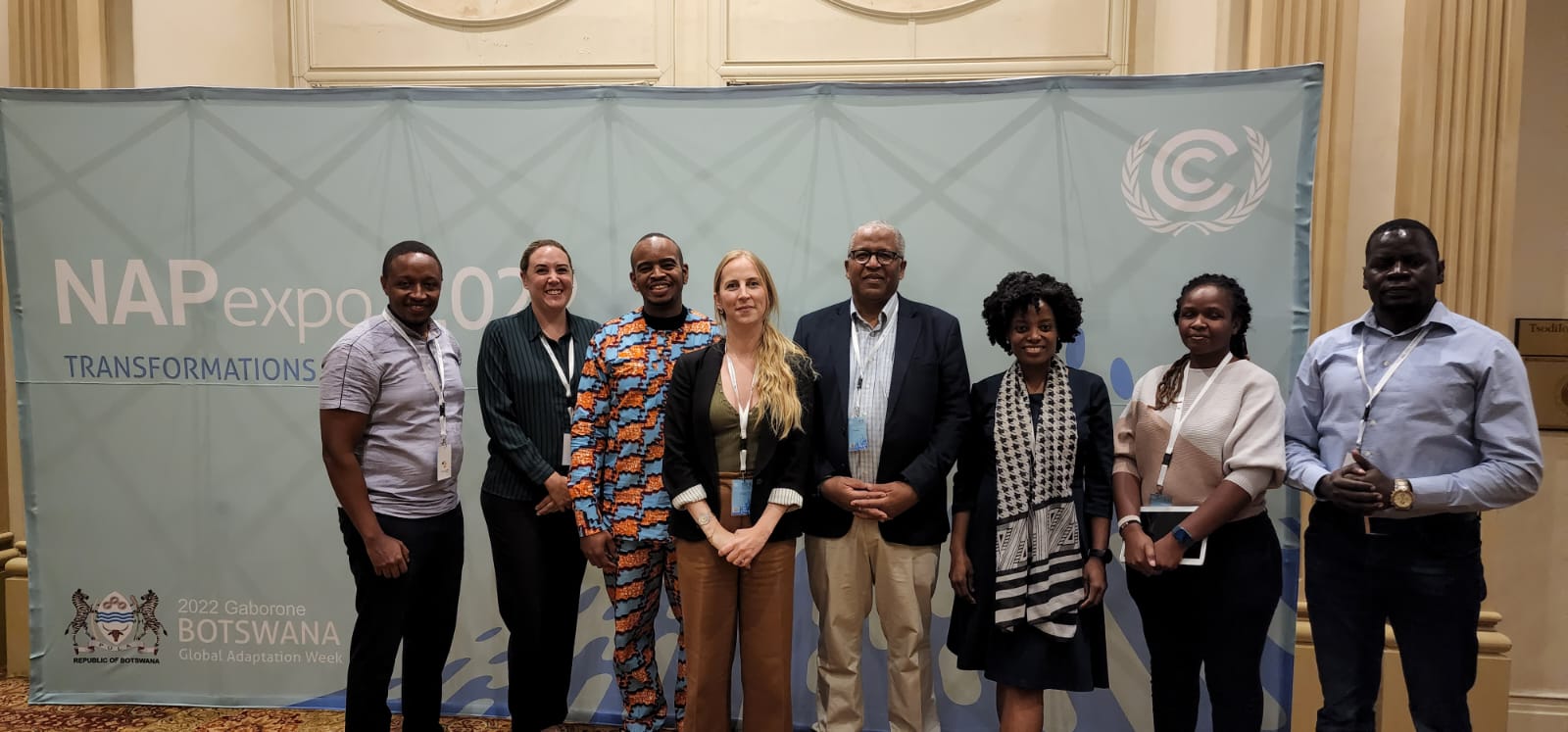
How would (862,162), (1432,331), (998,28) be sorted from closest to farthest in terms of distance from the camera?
(1432,331) → (862,162) → (998,28)

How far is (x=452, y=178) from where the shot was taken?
118 inches

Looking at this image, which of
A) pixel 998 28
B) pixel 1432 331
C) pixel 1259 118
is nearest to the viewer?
pixel 1432 331

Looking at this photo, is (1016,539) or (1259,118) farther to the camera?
(1259,118)

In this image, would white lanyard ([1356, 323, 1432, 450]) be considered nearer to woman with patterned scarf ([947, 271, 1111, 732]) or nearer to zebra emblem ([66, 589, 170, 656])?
woman with patterned scarf ([947, 271, 1111, 732])

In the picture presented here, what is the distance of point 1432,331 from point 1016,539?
1178 millimetres

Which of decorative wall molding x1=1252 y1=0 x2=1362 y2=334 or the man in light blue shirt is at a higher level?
decorative wall molding x1=1252 y1=0 x2=1362 y2=334

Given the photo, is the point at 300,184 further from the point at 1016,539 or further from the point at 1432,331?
the point at 1432,331

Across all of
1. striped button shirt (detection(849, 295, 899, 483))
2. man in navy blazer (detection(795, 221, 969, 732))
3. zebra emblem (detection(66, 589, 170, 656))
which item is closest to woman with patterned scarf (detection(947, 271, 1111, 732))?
man in navy blazer (detection(795, 221, 969, 732))

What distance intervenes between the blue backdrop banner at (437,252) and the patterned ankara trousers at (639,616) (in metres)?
0.51

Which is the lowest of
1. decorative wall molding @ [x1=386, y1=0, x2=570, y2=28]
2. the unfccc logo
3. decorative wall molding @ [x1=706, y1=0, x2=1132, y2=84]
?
the unfccc logo

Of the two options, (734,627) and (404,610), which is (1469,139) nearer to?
(734,627)

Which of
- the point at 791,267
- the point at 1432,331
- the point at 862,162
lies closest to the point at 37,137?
the point at 791,267

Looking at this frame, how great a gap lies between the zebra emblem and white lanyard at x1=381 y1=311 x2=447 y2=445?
1645mm

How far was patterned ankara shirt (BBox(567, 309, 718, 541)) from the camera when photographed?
8.00 feet
